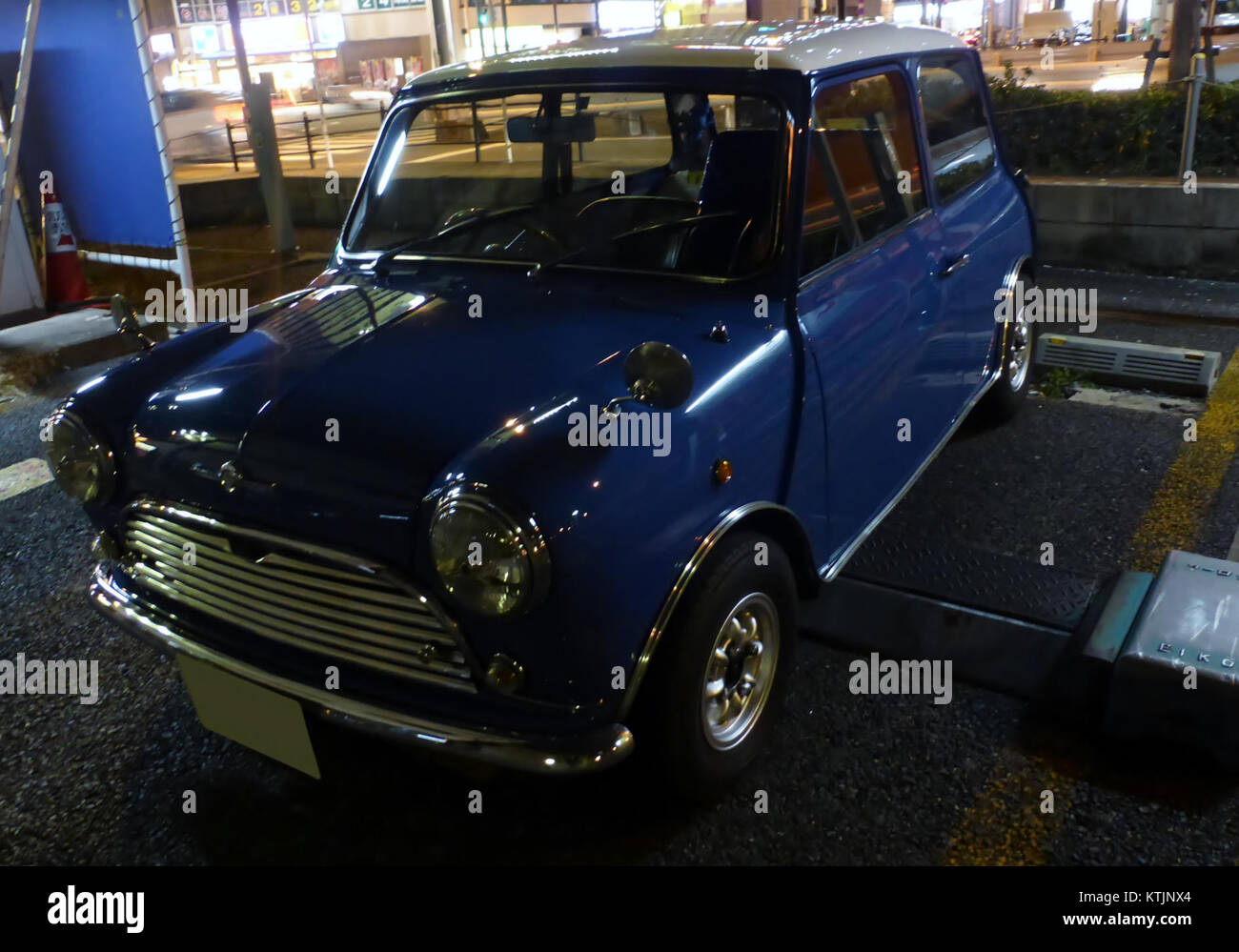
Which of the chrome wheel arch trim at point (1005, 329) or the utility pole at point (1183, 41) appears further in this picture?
the utility pole at point (1183, 41)

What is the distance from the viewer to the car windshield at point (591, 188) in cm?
261

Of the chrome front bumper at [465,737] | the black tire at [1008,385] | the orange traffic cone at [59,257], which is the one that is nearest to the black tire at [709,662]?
the chrome front bumper at [465,737]

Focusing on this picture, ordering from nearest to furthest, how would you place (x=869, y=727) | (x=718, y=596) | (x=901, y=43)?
(x=718, y=596) → (x=869, y=727) → (x=901, y=43)

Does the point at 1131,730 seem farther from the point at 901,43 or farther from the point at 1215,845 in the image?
the point at 901,43

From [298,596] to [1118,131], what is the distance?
7.54 metres

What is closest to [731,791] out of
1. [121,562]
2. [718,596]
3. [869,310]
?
[718,596]

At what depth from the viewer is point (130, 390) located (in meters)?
2.46

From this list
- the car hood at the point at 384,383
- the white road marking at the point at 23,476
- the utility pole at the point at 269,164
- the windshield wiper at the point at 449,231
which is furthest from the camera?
the utility pole at the point at 269,164

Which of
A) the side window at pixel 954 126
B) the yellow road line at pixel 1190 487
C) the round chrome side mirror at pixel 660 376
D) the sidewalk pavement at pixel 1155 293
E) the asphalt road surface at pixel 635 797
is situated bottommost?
the asphalt road surface at pixel 635 797

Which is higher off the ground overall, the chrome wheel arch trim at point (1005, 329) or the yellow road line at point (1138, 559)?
the chrome wheel arch trim at point (1005, 329)

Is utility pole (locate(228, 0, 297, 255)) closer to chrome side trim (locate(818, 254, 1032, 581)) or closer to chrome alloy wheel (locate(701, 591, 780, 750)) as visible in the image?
chrome side trim (locate(818, 254, 1032, 581))

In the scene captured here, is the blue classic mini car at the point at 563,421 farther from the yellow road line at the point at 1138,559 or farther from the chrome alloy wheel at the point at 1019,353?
the chrome alloy wheel at the point at 1019,353

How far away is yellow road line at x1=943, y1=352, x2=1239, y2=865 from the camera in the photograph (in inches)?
86.7

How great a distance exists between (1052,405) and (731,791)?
3.05 metres
